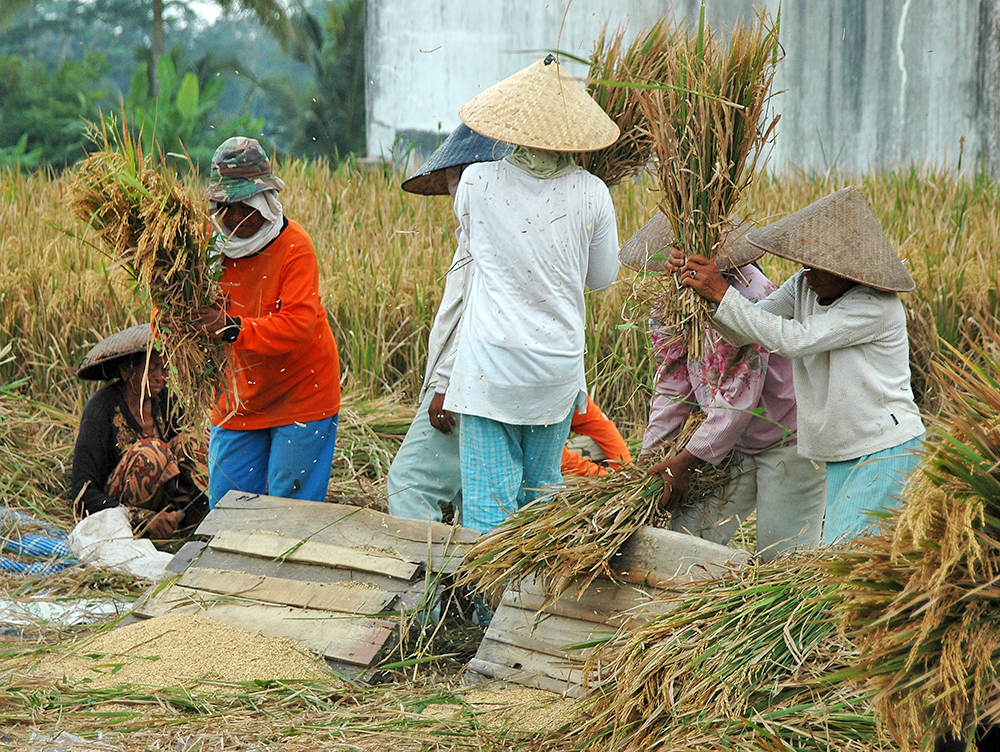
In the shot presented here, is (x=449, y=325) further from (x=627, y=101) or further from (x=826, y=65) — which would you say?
(x=826, y=65)

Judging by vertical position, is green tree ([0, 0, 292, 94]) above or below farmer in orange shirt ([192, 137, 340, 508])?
above

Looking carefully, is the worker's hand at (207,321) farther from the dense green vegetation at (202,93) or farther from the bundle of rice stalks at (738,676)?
the dense green vegetation at (202,93)

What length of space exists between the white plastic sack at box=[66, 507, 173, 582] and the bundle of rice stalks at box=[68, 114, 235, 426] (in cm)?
83

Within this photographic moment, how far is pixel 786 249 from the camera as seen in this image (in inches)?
108

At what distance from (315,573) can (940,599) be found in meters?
2.15

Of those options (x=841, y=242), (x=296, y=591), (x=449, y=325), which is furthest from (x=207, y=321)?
(x=841, y=242)

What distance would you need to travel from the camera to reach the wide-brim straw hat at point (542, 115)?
3209 mm

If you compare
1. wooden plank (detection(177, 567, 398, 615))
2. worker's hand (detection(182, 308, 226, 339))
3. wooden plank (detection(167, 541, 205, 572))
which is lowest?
wooden plank (detection(167, 541, 205, 572))

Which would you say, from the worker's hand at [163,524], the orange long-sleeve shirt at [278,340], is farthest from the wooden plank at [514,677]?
the worker's hand at [163,524]

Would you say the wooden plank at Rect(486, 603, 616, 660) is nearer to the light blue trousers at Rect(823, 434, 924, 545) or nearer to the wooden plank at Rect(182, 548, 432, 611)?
the wooden plank at Rect(182, 548, 432, 611)

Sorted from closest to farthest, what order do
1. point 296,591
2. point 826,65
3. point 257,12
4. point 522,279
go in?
point 522,279, point 296,591, point 826,65, point 257,12

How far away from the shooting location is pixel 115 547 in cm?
409

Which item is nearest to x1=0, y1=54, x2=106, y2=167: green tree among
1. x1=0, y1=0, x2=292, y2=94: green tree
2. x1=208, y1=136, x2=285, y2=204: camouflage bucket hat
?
x1=0, y1=0, x2=292, y2=94: green tree

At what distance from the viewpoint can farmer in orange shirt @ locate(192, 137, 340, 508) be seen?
11.7 feet
